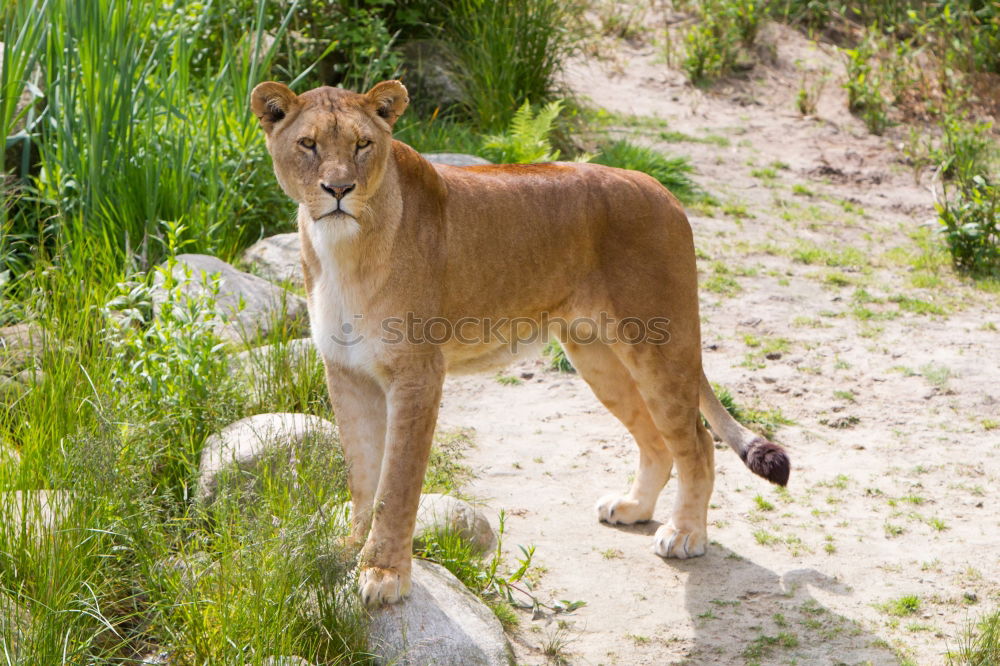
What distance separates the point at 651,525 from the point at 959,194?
4933 mm

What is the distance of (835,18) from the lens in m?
12.0

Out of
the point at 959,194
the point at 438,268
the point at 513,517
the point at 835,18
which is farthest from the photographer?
the point at 835,18

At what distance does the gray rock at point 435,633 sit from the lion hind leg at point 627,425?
120cm

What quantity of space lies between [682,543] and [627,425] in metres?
0.54

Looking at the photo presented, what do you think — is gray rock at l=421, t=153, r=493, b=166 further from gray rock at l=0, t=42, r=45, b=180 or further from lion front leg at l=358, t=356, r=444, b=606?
lion front leg at l=358, t=356, r=444, b=606

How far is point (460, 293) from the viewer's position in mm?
3916

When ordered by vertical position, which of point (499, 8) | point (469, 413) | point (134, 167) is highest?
point (499, 8)

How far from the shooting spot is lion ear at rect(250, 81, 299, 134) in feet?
11.3

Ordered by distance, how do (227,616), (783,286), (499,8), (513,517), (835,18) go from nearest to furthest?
(227,616) → (513,517) → (783,286) → (499,8) → (835,18)

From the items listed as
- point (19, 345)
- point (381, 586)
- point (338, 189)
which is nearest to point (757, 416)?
point (381, 586)

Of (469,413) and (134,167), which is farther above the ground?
(134,167)

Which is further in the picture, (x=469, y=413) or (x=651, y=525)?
(x=469, y=413)

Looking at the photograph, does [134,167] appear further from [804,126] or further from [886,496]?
[804,126]

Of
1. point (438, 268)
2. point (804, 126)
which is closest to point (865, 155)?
point (804, 126)
